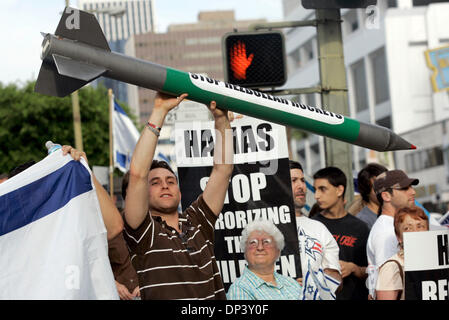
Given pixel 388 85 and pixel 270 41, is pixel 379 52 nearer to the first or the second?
pixel 388 85

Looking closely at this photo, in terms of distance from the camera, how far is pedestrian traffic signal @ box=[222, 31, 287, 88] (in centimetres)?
845

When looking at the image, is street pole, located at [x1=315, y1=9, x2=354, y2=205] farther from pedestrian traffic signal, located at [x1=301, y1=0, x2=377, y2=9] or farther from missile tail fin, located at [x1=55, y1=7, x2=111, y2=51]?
missile tail fin, located at [x1=55, y1=7, x2=111, y2=51]

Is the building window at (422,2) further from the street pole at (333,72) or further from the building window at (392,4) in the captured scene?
the street pole at (333,72)

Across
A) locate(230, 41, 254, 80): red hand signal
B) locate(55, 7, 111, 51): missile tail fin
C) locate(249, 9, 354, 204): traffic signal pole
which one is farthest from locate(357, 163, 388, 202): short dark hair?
locate(55, 7, 111, 51): missile tail fin

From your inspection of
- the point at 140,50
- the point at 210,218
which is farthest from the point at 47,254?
the point at 140,50

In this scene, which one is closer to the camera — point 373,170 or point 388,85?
point 373,170

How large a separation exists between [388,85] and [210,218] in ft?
226

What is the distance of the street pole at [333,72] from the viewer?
8.30 m

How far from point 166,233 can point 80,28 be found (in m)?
1.21

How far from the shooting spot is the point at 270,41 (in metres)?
8.48

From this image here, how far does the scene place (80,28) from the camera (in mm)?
4961

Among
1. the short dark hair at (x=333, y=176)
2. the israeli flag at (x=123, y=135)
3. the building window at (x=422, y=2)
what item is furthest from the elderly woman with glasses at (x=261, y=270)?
the building window at (x=422, y=2)
